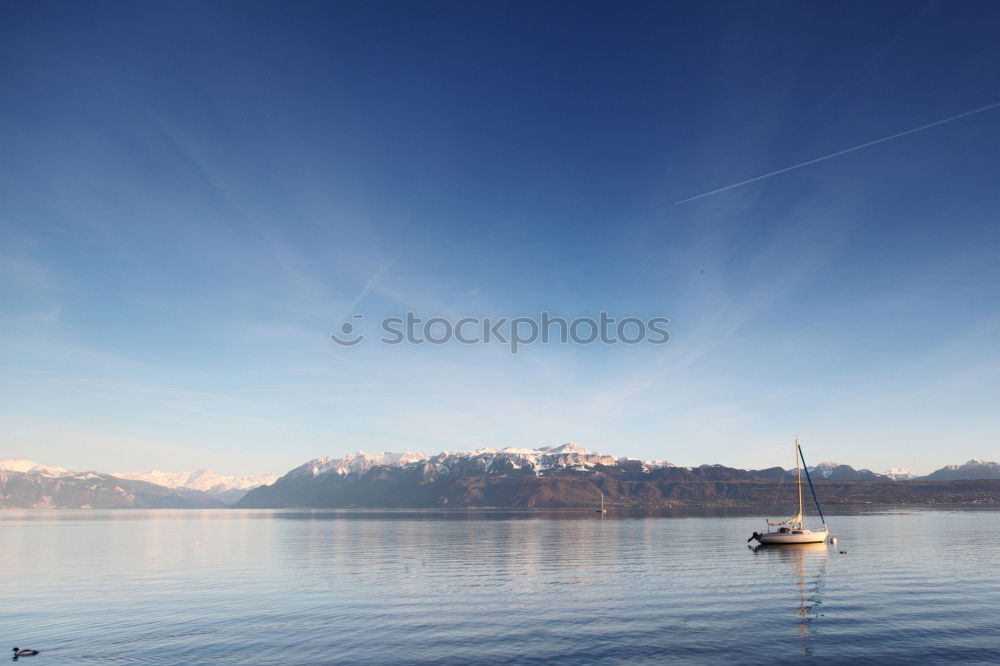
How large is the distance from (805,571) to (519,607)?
5133 cm

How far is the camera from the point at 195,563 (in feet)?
393

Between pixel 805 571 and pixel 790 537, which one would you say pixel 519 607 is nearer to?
pixel 805 571

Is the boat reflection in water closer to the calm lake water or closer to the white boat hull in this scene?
the calm lake water

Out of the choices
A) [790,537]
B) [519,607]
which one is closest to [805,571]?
[790,537]

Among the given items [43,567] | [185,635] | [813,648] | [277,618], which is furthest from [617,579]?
[43,567]

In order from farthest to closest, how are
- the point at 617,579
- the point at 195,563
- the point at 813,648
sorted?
the point at 195,563
the point at 617,579
the point at 813,648

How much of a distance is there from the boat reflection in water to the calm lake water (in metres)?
0.37

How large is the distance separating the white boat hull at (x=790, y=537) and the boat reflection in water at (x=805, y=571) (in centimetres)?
104

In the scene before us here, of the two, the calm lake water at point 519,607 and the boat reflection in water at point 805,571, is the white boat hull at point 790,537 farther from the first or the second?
the calm lake water at point 519,607

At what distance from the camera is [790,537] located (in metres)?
130

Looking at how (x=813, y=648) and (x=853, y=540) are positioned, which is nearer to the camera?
(x=813, y=648)

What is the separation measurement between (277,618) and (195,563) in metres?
68.1

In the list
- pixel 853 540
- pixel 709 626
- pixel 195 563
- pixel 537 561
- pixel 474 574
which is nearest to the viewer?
pixel 709 626

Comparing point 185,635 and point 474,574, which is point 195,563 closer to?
point 474,574
